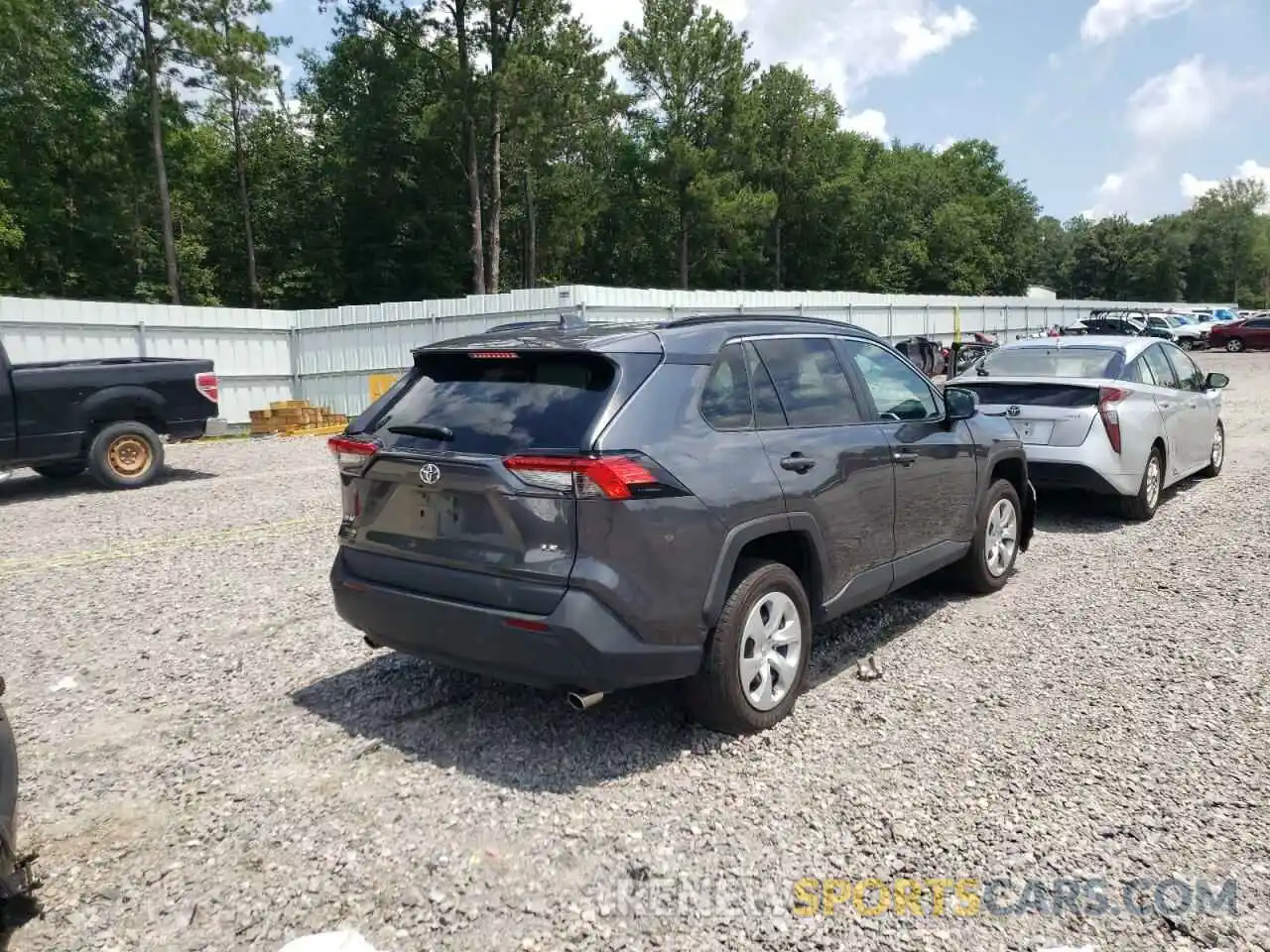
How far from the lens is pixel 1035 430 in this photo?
769 centimetres

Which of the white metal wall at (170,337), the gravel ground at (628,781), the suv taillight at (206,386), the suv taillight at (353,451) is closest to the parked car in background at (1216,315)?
the white metal wall at (170,337)

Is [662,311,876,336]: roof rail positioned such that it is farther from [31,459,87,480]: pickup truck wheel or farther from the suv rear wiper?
[31,459,87,480]: pickup truck wheel

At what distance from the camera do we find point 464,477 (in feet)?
11.4

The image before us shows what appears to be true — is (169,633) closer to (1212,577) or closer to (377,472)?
(377,472)

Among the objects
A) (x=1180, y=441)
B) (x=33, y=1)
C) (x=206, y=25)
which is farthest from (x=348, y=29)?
(x=1180, y=441)

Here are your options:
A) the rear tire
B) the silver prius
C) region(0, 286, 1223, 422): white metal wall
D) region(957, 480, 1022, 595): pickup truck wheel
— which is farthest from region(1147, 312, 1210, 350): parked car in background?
region(957, 480, 1022, 595): pickup truck wheel

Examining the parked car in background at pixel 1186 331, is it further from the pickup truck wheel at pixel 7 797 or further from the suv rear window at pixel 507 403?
the pickup truck wheel at pixel 7 797

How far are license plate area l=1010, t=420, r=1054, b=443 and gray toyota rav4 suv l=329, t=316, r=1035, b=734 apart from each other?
3.76 meters

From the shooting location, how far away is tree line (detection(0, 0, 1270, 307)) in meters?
31.0

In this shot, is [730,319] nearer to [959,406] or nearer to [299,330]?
[959,406]

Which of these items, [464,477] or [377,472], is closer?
[464,477]

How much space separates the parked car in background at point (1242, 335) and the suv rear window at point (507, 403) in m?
41.3

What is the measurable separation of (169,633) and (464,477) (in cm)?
310

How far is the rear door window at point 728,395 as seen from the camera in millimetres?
3795
